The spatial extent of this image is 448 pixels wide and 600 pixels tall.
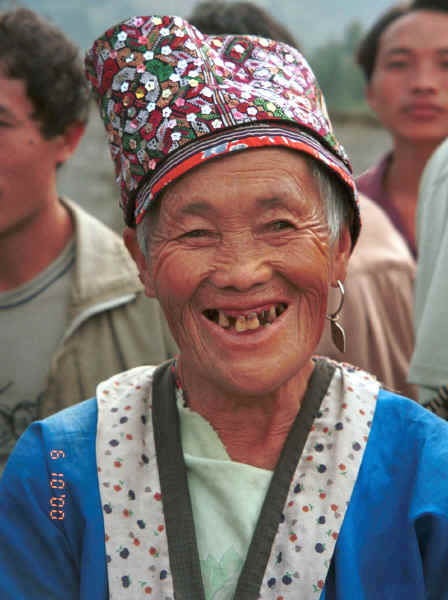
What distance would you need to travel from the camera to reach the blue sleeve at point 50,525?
1.69 meters

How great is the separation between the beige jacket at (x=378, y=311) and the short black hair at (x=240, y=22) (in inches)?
37.0

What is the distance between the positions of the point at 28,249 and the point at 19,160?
0.39 m

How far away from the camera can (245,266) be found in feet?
5.37

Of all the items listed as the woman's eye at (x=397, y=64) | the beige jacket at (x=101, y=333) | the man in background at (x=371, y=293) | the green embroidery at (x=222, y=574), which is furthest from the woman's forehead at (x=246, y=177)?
the woman's eye at (x=397, y=64)

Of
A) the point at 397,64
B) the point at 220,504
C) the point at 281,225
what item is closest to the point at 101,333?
the point at 220,504

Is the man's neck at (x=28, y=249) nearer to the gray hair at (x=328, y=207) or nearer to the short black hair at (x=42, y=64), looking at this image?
A: the short black hair at (x=42, y=64)

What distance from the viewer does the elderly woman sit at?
163 cm

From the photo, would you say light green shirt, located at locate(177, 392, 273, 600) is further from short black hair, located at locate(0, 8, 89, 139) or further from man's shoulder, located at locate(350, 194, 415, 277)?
short black hair, located at locate(0, 8, 89, 139)

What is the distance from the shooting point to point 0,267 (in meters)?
Answer: 3.04

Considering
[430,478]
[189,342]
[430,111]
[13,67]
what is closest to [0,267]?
[13,67]

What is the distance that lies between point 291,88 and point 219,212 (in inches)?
14.5

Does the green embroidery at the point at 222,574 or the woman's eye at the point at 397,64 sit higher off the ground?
the woman's eye at the point at 397,64

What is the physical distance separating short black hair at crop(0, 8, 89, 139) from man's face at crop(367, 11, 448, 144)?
81.7 inches

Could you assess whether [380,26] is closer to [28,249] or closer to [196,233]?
[28,249]
